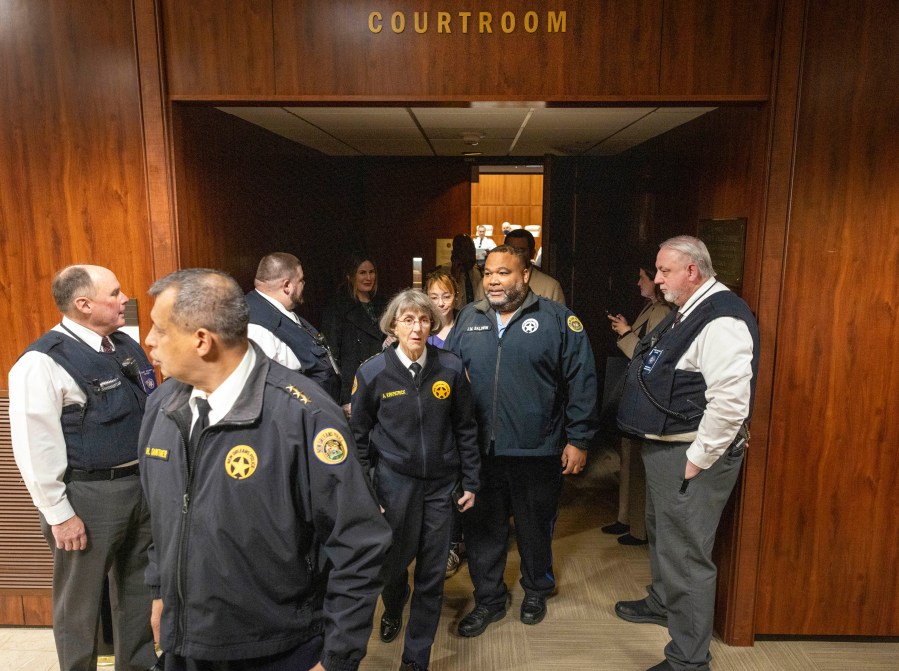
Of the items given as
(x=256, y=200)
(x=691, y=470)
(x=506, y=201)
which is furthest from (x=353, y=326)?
(x=506, y=201)

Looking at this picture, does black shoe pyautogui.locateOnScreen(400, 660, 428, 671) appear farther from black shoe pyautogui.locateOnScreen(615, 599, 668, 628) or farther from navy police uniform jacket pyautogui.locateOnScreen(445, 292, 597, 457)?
black shoe pyautogui.locateOnScreen(615, 599, 668, 628)

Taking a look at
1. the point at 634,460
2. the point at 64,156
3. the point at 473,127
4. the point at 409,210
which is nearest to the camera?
the point at 64,156

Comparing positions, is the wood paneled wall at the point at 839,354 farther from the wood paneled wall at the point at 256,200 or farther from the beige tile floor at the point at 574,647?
the wood paneled wall at the point at 256,200

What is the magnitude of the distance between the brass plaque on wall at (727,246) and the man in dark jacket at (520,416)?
68cm

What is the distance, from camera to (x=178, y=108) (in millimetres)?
2510

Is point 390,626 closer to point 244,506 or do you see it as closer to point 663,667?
point 663,667

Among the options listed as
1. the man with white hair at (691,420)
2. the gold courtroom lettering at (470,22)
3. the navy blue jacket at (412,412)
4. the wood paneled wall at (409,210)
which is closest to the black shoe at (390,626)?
the navy blue jacket at (412,412)

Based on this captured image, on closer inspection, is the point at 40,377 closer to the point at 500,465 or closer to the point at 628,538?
the point at 500,465

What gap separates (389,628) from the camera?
8.80ft

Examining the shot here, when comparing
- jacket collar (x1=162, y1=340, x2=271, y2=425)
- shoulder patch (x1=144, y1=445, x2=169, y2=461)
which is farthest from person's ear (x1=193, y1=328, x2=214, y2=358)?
shoulder patch (x1=144, y1=445, x2=169, y2=461)

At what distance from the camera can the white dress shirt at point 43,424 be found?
2.04m

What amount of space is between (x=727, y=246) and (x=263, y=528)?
2.29m

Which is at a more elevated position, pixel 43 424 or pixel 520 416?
pixel 43 424

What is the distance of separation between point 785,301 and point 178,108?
8.47ft
